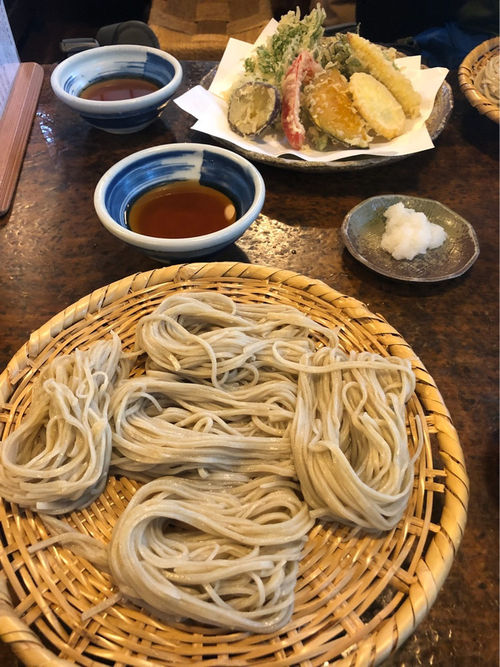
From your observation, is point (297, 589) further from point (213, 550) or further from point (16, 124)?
point (16, 124)

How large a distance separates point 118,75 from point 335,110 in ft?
3.52

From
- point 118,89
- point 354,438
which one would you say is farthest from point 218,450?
point 118,89

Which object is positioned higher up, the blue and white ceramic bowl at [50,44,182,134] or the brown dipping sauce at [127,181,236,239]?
the blue and white ceramic bowl at [50,44,182,134]

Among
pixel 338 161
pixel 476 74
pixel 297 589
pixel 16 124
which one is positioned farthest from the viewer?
pixel 476 74

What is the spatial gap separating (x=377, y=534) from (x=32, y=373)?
0.99m

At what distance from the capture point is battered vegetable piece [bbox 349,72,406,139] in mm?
2199

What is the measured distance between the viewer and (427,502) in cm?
119

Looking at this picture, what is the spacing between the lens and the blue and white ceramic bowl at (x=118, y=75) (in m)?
2.11

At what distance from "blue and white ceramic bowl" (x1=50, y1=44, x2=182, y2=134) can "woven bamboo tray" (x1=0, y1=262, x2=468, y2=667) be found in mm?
1255

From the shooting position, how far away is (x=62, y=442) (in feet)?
3.89

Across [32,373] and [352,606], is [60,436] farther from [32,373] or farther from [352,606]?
[352,606]

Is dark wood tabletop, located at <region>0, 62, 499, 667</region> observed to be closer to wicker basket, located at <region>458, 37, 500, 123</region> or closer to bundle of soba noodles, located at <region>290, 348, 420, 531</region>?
wicker basket, located at <region>458, 37, 500, 123</region>

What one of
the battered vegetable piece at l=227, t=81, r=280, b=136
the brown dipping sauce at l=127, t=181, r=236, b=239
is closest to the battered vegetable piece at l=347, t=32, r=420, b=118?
the battered vegetable piece at l=227, t=81, r=280, b=136

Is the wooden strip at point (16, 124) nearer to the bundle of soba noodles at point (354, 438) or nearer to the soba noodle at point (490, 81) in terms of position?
the bundle of soba noodles at point (354, 438)
